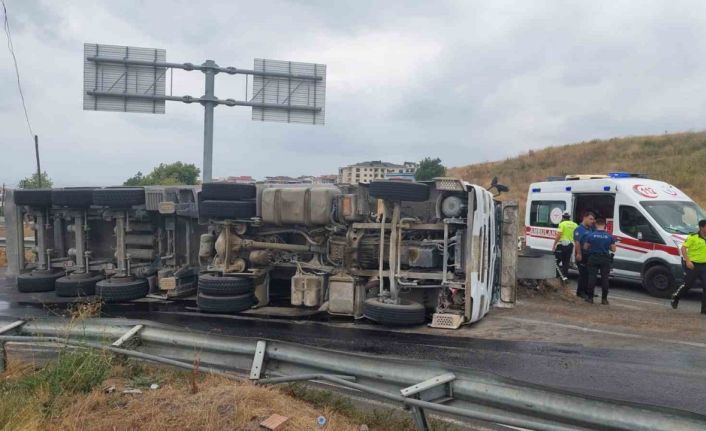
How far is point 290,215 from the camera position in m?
7.90

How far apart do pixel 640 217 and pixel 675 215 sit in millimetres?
700

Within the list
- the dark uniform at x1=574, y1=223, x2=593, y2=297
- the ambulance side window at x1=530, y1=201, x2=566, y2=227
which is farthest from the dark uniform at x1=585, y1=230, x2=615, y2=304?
the ambulance side window at x1=530, y1=201, x2=566, y2=227

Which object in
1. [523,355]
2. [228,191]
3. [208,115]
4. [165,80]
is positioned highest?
[165,80]

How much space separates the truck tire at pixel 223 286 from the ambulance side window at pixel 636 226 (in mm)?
8017

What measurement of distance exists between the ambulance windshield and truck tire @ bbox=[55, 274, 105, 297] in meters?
10.6

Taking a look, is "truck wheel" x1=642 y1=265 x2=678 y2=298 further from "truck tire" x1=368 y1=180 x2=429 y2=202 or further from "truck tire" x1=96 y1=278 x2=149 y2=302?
"truck tire" x1=96 y1=278 x2=149 y2=302

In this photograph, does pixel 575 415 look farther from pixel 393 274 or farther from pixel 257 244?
pixel 257 244

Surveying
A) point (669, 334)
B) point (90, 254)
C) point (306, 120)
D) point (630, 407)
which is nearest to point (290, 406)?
point (630, 407)

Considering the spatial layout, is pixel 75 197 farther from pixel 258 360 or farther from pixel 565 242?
pixel 565 242

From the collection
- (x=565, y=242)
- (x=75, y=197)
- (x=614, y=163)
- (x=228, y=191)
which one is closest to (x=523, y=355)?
(x=228, y=191)

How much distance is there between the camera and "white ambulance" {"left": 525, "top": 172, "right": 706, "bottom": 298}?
10.5 metres

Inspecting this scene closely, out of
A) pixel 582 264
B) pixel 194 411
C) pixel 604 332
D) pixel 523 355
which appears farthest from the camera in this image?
pixel 582 264

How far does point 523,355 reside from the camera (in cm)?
584

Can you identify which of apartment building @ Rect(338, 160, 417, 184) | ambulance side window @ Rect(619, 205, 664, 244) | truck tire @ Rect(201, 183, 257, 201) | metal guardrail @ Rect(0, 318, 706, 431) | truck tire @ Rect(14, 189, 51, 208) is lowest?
metal guardrail @ Rect(0, 318, 706, 431)
